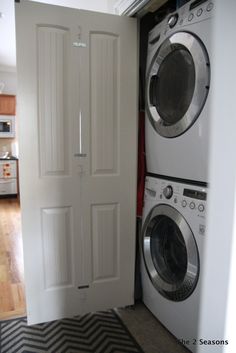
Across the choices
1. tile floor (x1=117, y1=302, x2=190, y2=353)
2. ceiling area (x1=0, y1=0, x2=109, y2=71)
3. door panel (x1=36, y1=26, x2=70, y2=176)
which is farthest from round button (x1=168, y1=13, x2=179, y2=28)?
tile floor (x1=117, y1=302, x2=190, y2=353)

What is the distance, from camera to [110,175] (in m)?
1.72

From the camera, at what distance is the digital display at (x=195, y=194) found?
1.23 meters

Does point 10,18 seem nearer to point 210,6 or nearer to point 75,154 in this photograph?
point 75,154

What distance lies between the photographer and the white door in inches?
59.8

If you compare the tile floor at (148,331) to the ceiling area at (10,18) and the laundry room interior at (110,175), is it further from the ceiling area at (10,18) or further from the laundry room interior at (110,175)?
the ceiling area at (10,18)

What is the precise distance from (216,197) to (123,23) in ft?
4.59

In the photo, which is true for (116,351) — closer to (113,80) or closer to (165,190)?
(165,190)

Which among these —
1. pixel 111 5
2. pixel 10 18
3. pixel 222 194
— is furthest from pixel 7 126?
pixel 222 194

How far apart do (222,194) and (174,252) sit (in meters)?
0.96

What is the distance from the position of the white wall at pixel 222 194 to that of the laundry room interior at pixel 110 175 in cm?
55

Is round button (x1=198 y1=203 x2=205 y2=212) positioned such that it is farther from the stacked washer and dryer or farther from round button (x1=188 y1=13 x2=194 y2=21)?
round button (x1=188 y1=13 x2=194 y2=21)

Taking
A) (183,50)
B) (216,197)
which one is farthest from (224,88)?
(183,50)

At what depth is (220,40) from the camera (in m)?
0.63

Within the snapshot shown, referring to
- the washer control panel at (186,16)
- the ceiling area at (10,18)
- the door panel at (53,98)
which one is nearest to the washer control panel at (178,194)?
the door panel at (53,98)
